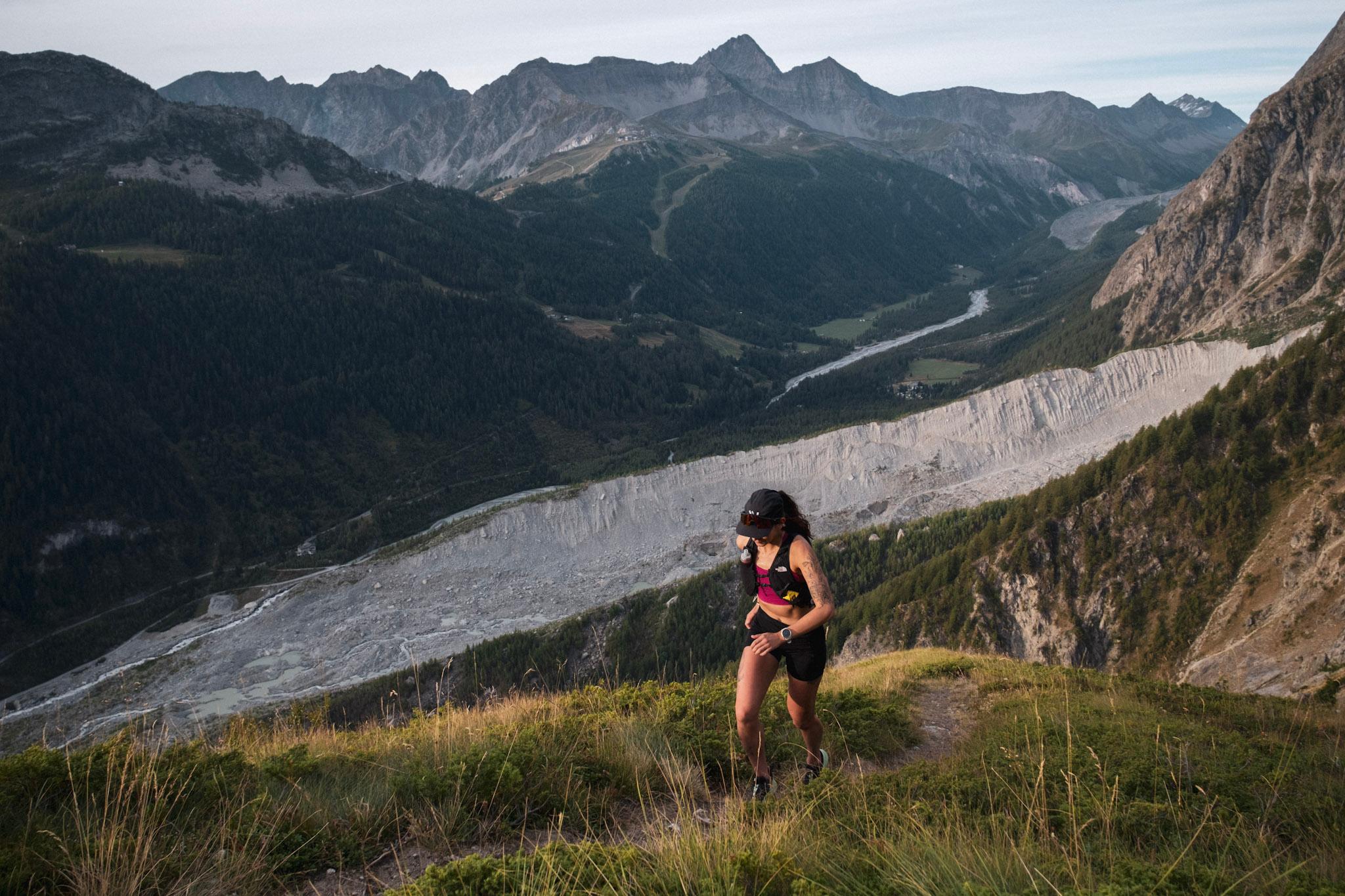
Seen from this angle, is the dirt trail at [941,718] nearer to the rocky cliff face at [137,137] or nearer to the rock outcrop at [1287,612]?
the rock outcrop at [1287,612]

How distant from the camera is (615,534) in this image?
70.6 meters

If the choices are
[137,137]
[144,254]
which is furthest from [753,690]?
[137,137]

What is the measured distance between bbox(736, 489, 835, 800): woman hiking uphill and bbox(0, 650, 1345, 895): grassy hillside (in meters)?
0.42

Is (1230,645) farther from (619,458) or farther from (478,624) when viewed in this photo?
(619,458)

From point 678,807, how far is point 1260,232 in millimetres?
117091

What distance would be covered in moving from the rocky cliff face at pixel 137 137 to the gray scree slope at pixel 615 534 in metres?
119

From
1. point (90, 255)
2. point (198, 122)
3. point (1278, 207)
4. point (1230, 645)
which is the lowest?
point (1230, 645)

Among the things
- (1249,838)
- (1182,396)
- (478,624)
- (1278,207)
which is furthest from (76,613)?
(1278,207)

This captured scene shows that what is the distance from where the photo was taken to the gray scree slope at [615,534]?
5481 cm

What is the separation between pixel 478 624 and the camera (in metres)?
59.6

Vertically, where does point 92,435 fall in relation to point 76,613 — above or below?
above

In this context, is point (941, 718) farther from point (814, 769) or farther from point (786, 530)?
point (786, 530)

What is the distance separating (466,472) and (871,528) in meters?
55.9

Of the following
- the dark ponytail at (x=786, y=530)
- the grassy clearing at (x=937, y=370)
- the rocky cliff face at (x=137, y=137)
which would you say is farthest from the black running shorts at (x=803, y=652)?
the rocky cliff face at (x=137, y=137)
